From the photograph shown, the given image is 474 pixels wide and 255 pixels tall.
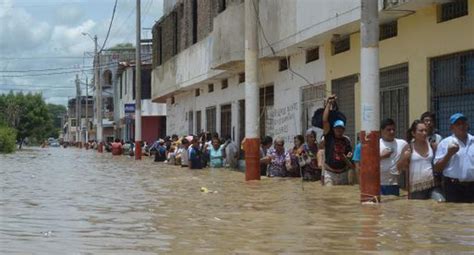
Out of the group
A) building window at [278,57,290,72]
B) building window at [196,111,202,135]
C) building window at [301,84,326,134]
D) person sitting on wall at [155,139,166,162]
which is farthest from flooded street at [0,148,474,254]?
building window at [196,111,202,135]

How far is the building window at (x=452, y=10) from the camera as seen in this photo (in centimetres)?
1318

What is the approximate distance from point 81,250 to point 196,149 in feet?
58.2

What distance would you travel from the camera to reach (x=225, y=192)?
48.0 ft

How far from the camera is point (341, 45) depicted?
18.6 meters

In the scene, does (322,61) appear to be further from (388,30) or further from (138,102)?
(138,102)

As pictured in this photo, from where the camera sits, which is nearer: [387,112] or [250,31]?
[387,112]

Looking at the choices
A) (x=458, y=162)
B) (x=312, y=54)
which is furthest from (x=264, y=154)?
(x=458, y=162)

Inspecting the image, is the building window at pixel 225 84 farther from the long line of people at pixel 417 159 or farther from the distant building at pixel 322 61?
the long line of people at pixel 417 159

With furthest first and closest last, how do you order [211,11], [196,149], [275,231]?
1. [211,11]
2. [196,149]
3. [275,231]

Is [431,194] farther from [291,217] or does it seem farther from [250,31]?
[250,31]

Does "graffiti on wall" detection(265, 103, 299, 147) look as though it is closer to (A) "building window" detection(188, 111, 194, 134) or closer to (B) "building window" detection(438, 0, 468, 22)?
(B) "building window" detection(438, 0, 468, 22)

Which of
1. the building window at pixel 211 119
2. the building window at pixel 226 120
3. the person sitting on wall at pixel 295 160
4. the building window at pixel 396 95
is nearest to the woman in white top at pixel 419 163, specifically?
the building window at pixel 396 95

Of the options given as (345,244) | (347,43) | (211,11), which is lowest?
(345,244)

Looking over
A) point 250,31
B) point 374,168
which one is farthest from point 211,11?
point 374,168
